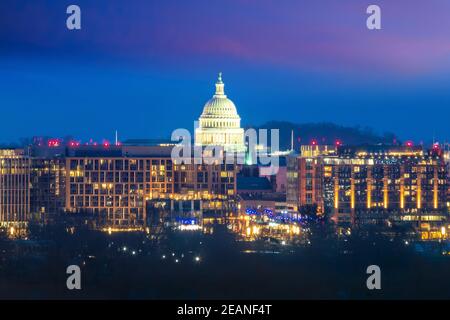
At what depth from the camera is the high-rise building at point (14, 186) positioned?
145663 millimetres

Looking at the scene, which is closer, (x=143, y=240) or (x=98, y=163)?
(x=143, y=240)

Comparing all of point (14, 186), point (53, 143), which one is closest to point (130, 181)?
point (14, 186)

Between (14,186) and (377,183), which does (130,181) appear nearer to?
(14,186)

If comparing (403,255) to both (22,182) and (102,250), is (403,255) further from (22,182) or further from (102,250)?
(22,182)

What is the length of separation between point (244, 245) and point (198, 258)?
41.3 ft

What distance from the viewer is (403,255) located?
322 feet

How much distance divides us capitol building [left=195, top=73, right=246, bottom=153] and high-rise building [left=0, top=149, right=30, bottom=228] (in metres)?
34.8

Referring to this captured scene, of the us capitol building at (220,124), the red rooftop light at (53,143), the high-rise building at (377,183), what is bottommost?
the high-rise building at (377,183)

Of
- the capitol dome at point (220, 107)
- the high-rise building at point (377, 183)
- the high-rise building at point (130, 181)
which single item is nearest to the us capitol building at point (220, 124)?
the capitol dome at point (220, 107)

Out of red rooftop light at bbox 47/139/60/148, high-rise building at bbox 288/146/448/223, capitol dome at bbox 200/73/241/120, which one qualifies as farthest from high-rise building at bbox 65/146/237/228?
capitol dome at bbox 200/73/241/120

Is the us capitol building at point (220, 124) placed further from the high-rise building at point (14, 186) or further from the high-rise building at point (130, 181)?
the high-rise building at point (14, 186)

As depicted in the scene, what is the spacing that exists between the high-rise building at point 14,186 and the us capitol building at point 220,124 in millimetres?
34793

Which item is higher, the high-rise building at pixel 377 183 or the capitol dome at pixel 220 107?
the capitol dome at pixel 220 107
